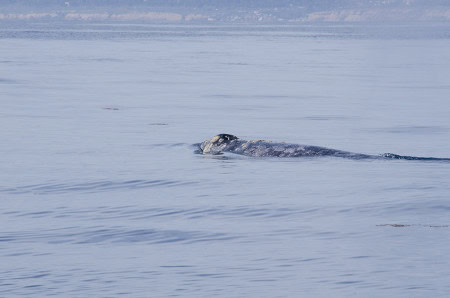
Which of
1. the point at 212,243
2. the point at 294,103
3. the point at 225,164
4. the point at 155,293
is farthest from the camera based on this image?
the point at 294,103

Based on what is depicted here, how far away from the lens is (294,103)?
139 ft

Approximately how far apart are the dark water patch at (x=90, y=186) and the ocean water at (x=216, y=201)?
37mm

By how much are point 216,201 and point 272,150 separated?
18.5 ft

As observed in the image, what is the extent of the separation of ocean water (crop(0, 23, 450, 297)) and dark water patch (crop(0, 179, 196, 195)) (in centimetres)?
4

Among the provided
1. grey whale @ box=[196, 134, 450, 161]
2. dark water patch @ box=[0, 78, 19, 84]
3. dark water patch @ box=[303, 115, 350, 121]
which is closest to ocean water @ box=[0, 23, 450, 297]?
dark water patch @ box=[303, 115, 350, 121]

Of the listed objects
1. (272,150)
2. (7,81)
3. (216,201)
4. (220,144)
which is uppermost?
(7,81)

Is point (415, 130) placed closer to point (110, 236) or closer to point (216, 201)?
point (216, 201)

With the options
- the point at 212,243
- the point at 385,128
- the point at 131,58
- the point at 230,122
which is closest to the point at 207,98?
the point at 230,122

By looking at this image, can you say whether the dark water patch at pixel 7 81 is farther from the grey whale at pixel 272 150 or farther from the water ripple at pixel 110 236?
the water ripple at pixel 110 236

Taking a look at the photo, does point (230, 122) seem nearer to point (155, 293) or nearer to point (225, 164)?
point (225, 164)

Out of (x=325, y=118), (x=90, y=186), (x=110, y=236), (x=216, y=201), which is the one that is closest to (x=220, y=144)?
(x=90, y=186)

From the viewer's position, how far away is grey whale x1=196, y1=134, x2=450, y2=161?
25016 millimetres

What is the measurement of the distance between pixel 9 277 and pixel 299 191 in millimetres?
7615

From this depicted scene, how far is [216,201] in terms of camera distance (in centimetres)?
1997
